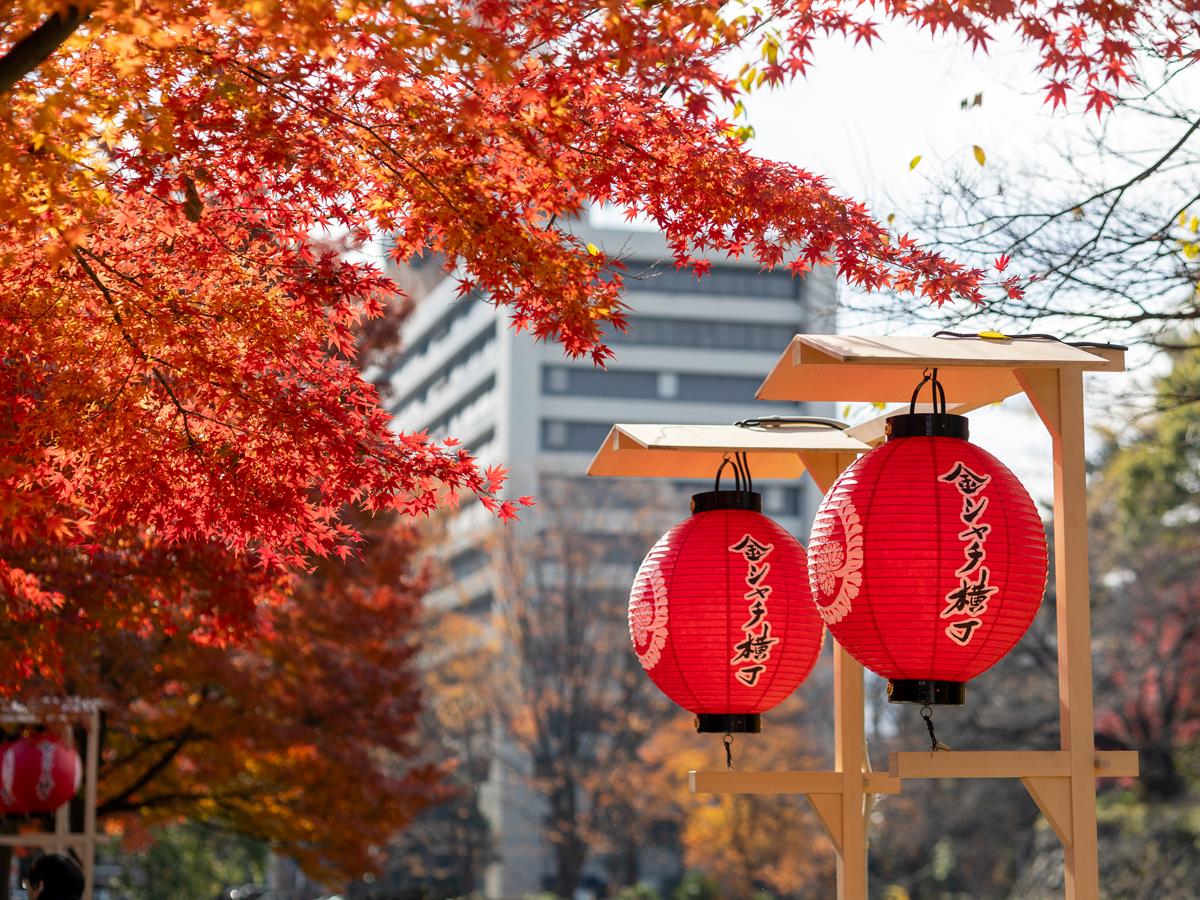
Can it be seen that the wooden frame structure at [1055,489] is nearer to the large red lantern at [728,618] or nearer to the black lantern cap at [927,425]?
the black lantern cap at [927,425]

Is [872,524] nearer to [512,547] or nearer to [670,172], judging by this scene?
[670,172]

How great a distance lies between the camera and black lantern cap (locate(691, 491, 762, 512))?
20.4 ft

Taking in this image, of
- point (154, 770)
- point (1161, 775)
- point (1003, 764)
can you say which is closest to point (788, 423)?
point (1003, 764)

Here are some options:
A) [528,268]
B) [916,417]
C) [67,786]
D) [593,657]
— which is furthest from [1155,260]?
[593,657]

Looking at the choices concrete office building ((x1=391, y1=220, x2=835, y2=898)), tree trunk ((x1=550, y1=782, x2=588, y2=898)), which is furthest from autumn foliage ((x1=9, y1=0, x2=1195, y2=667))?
concrete office building ((x1=391, y1=220, x2=835, y2=898))

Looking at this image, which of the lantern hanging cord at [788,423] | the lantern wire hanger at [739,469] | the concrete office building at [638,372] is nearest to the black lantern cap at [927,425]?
the lantern wire hanger at [739,469]

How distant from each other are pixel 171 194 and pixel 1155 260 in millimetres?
5314

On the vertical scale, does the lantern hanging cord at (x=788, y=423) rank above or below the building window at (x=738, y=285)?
below

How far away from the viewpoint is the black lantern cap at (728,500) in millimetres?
6211

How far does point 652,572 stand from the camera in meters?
6.15

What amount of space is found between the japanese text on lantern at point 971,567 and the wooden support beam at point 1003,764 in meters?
0.42

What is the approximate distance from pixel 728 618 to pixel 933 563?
119 cm

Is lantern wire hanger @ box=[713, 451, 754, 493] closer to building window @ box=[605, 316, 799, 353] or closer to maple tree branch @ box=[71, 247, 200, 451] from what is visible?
maple tree branch @ box=[71, 247, 200, 451]

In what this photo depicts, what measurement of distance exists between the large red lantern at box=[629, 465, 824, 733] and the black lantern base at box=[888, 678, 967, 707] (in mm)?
897
